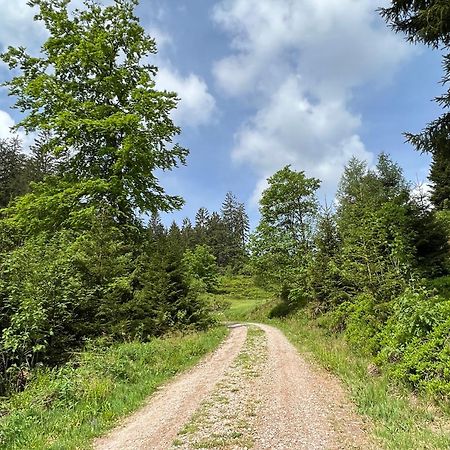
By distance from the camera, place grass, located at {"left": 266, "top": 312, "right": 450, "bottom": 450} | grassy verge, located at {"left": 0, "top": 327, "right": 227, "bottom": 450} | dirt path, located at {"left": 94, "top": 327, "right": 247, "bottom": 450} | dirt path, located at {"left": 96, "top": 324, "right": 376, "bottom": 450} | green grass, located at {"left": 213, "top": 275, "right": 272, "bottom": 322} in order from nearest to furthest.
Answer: grass, located at {"left": 266, "top": 312, "right": 450, "bottom": 450} < dirt path, located at {"left": 96, "top": 324, "right": 376, "bottom": 450} < dirt path, located at {"left": 94, "top": 327, "right": 247, "bottom": 450} < grassy verge, located at {"left": 0, "top": 327, "right": 227, "bottom": 450} < green grass, located at {"left": 213, "top": 275, "right": 272, "bottom": 322}

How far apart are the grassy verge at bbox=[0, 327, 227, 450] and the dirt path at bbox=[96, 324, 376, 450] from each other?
1.79ft

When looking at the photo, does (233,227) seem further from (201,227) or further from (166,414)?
(166,414)

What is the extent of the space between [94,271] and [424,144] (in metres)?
12.8

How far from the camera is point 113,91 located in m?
20.4

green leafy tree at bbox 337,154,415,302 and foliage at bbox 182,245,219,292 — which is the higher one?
foliage at bbox 182,245,219,292

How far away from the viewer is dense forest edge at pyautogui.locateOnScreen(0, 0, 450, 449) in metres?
8.44

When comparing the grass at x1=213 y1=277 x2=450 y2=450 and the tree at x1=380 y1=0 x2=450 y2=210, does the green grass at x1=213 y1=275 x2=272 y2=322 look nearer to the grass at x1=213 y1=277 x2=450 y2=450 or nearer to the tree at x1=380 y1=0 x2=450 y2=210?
the grass at x1=213 y1=277 x2=450 y2=450

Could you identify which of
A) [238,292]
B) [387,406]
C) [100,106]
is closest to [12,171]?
[100,106]

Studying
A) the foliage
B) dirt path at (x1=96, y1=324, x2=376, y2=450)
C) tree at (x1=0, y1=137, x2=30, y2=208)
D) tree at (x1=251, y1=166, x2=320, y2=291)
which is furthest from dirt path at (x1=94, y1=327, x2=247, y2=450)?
the foliage

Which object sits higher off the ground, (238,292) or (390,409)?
(238,292)

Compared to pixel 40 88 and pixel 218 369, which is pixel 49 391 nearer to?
pixel 218 369

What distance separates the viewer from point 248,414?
7516 millimetres

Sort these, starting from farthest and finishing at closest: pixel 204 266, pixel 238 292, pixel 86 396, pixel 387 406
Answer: pixel 204 266 < pixel 238 292 < pixel 86 396 < pixel 387 406

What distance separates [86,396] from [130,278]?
7725 millimetres
